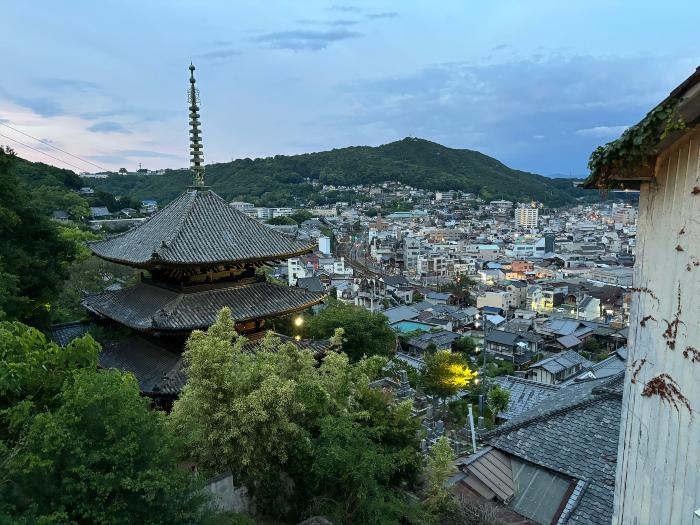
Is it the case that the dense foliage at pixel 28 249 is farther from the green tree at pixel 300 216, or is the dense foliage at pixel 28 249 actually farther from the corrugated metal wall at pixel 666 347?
the green tree at pixel 300 216

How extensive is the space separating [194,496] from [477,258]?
3913 inches

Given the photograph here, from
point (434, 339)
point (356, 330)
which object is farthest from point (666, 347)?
point (434, 339)

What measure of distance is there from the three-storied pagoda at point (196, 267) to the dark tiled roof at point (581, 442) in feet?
28.0

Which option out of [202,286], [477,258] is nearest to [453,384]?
[202,286]

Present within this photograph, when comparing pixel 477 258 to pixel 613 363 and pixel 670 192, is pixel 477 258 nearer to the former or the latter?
pixel 613 363

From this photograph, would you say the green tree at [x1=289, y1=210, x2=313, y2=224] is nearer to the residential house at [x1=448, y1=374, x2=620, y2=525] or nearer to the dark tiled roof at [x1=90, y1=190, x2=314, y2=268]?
the dark tiled roof at [x1=90, y1=190, x2=314, y2=268]

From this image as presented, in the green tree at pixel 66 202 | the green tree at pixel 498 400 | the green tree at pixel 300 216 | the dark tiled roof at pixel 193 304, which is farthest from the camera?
the green tree at pixel 300 216

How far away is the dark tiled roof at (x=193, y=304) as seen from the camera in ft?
44.3

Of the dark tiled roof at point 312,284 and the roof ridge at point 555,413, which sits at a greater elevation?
the roof ridge at point 555,413

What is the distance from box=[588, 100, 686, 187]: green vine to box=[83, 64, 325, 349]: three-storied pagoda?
38.2ft

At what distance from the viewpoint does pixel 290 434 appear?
9.23 metres

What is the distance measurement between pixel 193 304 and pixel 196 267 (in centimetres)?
114

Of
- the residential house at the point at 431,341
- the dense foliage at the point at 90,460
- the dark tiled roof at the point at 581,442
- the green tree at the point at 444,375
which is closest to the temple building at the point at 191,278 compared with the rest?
the dense foliage at the point at 90,460

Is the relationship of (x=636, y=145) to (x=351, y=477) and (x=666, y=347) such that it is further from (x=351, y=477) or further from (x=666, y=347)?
(x=351, y=477)
